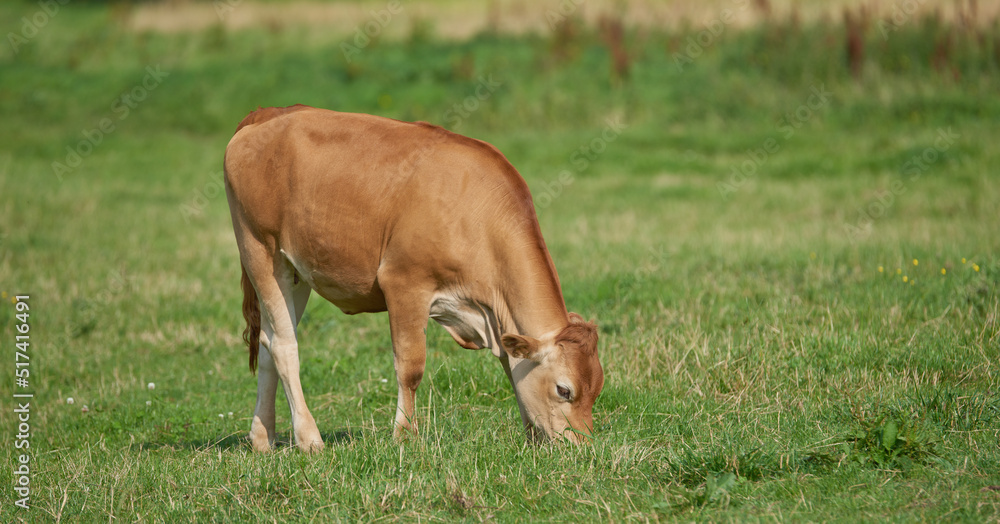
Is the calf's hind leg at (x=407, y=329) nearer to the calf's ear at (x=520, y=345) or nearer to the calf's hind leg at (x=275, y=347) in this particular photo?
the calf's ear at (x=520, y=345)

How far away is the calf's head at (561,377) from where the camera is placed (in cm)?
486

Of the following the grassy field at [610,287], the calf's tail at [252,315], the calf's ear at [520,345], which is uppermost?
the calf's ear at [520,345]

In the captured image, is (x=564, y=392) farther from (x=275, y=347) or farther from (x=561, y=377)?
(x=275, y=347)

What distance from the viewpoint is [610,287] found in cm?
837

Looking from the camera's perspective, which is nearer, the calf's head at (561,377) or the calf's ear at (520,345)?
the calf's ear at (520,345)

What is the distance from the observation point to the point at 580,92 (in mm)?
18516

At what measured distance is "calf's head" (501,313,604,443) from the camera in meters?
4.86

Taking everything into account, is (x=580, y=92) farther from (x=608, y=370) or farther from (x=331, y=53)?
(x=608, y=370)

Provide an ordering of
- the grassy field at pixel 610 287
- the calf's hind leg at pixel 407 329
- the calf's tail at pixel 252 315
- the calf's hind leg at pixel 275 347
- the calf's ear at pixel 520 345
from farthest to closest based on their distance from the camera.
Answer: the calf's tail at pixel 252 315, the calf's hind leg at pixel 275 347, the calf's hind leg at pixel 407 329, the calf's ear at pixel 520 345, the grassy field at pixel 610 287

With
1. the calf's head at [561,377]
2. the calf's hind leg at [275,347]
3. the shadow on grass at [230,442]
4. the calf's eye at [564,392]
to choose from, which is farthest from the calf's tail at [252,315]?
the calf's eye at [564,392]

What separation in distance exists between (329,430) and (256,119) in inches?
84.1

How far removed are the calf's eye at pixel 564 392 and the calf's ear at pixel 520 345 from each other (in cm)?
22

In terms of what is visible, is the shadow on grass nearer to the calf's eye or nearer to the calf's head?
the calf's head

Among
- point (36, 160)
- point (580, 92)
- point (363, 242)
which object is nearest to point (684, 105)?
point (580, 92)
